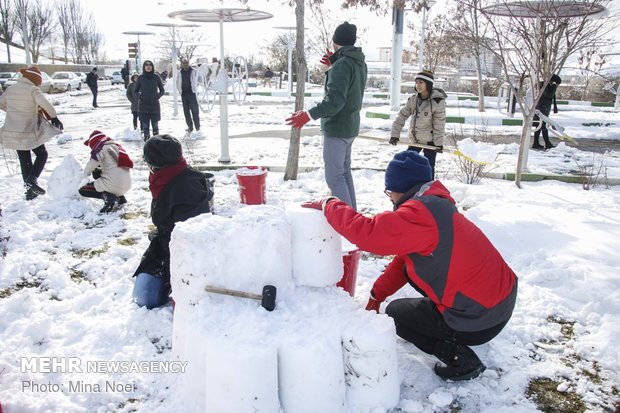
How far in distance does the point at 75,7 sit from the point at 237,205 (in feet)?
185

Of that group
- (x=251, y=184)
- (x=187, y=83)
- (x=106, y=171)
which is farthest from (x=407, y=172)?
(x=187, y=83)

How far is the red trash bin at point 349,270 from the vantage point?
276 centimetres

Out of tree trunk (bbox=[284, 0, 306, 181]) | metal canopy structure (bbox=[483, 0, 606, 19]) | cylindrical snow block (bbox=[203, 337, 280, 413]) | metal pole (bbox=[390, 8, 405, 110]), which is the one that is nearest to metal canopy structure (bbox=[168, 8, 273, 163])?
tree trunk (bbox=[284, 0, 306, 181])

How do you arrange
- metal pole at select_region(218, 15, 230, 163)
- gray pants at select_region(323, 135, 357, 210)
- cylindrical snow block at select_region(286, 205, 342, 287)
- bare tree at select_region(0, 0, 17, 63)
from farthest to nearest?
bare tree at select_region(0, 0, 17, 63) < metal pole at select_region(218, 15, 230, 163) < gray pants at select_region(323, 135, 357, 210) < cylindrical snow block at select_region(286, 205, 342, 287)

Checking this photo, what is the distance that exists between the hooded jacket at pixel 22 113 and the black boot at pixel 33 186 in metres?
0.33

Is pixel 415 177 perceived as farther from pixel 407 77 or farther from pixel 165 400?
pixel 407 77

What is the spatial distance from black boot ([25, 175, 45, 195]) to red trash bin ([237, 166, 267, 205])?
235 cm

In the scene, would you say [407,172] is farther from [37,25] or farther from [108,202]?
[37,25]

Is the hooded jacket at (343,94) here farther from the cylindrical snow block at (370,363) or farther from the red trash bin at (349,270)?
the cylindrical snow block at (370,363)

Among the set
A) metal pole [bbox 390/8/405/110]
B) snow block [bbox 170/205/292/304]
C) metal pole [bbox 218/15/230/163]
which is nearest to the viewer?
snow block [bbox 170/205/292/304]

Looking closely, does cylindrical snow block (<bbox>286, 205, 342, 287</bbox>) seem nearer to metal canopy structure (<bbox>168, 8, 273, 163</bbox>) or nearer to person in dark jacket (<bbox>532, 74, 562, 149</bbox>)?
metal canopy structure (<bbox>168, 8, 273, 163</bbox>)

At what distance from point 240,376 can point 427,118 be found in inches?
161

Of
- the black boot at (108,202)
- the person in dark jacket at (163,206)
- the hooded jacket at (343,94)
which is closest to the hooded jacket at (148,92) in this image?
the black boot at (108,202)

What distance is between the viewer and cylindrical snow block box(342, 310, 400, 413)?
2.02m
